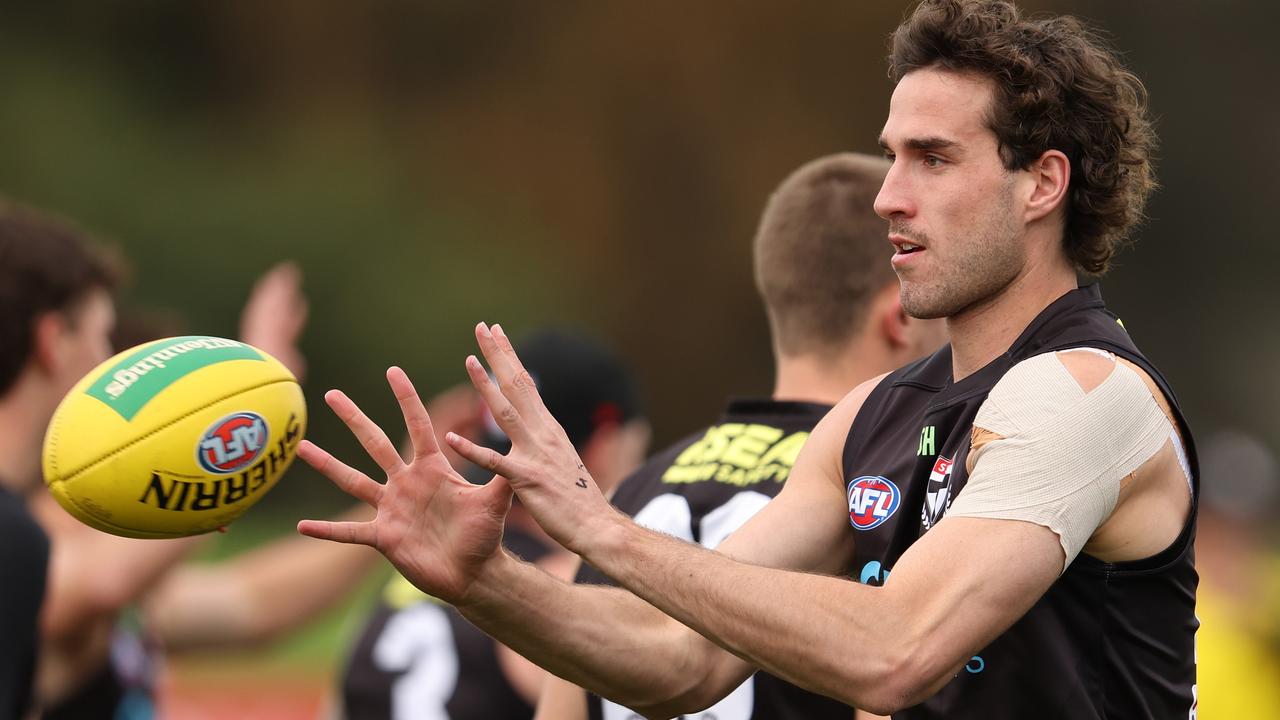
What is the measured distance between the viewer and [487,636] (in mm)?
5031

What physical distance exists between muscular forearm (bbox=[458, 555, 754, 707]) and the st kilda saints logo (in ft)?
1.87

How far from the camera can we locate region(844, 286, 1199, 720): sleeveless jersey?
2910mm

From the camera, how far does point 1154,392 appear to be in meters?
2.96

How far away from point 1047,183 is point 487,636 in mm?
2620

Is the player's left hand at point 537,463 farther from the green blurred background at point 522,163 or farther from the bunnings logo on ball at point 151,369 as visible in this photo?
the green blurred background at point 522,163

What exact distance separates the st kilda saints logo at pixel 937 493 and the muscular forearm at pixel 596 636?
57 centimetres

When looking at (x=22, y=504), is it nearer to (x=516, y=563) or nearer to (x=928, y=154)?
(x=516, y=563)

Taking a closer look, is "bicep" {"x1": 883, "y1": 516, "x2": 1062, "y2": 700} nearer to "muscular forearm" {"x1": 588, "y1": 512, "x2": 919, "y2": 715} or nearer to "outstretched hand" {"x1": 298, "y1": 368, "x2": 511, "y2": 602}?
"muscular forearm" {"x1": 588, "y1": 512, "x2": 919, "y2": 715}

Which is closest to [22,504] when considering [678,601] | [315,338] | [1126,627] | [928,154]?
[678,601]

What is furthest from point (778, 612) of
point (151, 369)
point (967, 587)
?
point (151, 369)

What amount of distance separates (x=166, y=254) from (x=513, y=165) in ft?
15.2

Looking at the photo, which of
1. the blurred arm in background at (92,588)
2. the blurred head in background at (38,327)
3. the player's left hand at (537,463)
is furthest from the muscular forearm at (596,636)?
the blurred head in background at (38,327)

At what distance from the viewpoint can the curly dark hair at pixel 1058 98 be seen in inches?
128

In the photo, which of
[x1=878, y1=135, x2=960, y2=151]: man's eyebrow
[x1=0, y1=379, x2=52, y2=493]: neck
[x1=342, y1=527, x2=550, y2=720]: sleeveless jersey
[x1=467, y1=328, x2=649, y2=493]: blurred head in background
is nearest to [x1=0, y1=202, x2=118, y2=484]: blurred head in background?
[x1=0, y1=379, x2=52, y2=493]: neck
